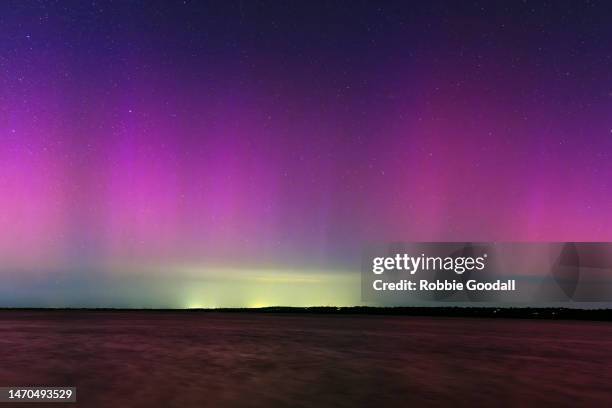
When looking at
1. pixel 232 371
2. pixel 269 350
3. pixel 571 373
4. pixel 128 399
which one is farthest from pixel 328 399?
pixel 269 350

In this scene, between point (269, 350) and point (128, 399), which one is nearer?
point (128, 399)

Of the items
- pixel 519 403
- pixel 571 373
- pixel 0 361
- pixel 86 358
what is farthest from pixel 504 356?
pixel 0 361

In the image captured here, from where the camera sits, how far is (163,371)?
25.9 metres

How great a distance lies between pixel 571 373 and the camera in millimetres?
28203

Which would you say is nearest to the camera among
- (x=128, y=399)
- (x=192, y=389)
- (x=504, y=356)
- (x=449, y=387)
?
(x=128, y=399)

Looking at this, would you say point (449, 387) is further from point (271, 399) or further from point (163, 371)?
point (163, 371)

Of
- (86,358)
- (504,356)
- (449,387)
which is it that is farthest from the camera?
(504,356)

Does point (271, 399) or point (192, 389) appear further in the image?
point (192, 389)

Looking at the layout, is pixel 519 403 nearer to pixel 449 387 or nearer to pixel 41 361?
pixel 449 387

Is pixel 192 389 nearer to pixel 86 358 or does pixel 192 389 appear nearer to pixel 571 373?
pixel 86 358

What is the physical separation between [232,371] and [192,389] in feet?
20.2

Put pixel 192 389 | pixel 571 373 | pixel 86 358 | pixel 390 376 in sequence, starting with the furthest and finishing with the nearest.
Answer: pixel 86 358 → pixel 571 373 → pixel 390 376 → pixel 192 389

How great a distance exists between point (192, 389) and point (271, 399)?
3550 mm

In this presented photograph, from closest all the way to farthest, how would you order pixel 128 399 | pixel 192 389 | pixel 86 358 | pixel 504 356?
pixel 128 399 → pixel 192 389 → pixel 86 358 → pixel 504 356
